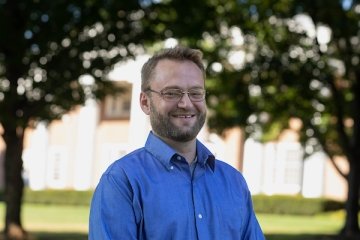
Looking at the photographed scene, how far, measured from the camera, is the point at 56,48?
15.2 meters

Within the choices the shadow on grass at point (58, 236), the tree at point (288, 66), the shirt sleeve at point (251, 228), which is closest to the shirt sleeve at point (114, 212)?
the shirt sleeve at point (251, 228)

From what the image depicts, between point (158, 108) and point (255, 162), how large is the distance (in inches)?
1375

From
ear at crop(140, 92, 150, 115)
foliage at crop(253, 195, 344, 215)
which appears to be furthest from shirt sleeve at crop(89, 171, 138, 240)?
foliage at crop(253, 195, 344, 215)

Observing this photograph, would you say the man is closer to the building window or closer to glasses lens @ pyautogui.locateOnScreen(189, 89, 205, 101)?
glasses lens @ pyautogui.locateOnScreen(189, 89, 205, 101)

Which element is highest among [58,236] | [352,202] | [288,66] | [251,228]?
[288,66]

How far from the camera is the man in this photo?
9.43 feet

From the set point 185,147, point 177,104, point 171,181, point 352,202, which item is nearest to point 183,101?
point 177,104

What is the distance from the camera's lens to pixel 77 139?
145 ft

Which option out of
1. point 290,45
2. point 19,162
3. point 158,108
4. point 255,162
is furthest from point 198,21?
point 255,162

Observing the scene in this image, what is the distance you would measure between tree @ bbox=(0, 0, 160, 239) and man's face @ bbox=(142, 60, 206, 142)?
1138 centimetres

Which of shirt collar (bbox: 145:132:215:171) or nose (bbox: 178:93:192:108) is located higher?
nose (bbox: 178:93:192:108)

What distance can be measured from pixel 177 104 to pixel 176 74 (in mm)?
119

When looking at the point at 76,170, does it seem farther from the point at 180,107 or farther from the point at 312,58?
the point at 180,107

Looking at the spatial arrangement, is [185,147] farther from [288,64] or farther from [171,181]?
[288,64]
